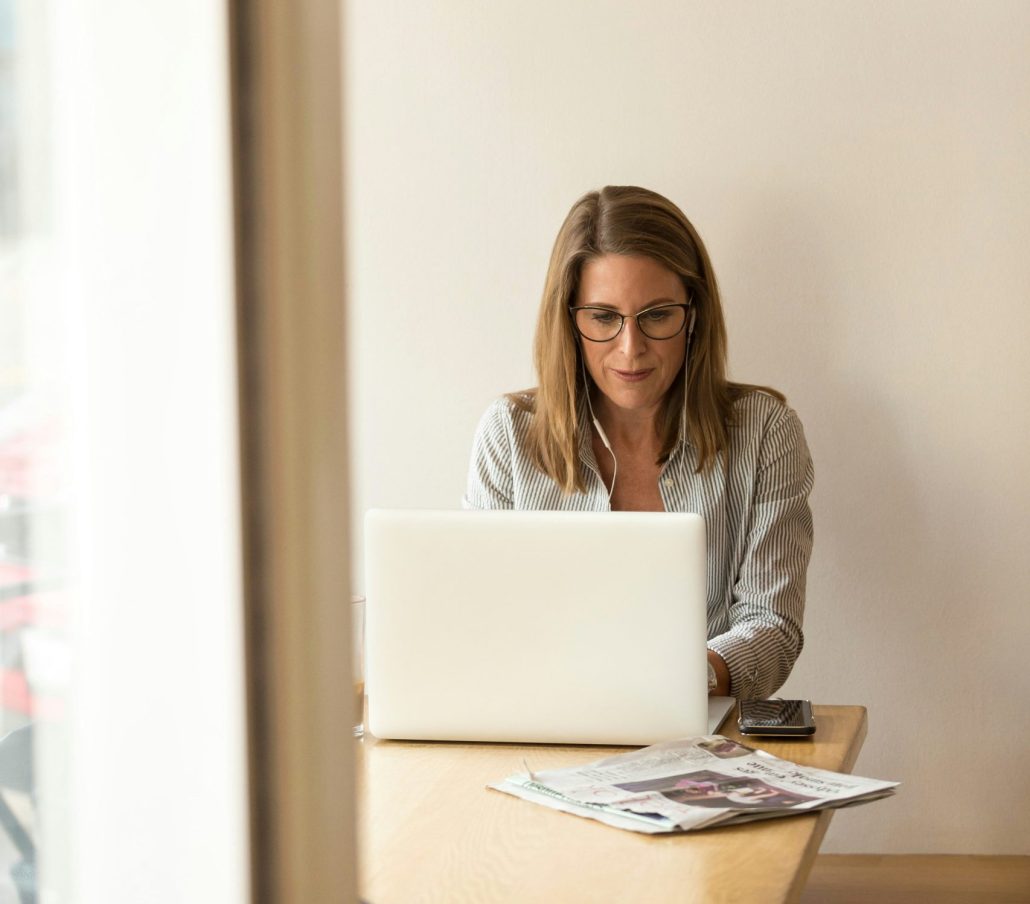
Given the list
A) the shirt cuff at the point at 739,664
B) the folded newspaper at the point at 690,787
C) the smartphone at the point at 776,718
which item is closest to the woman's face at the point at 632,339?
the shirt cuff at the point at 739,664

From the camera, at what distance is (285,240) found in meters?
0.37

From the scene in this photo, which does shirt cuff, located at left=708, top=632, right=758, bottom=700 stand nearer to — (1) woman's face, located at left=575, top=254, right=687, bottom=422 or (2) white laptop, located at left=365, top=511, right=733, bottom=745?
(2) white laptop, located at left=365, top=511, right=733, bottom=745

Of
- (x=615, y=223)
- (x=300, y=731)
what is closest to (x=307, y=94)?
(x=300, y=731)

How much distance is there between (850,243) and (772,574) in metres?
0.73

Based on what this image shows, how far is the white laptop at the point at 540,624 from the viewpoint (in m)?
1.33

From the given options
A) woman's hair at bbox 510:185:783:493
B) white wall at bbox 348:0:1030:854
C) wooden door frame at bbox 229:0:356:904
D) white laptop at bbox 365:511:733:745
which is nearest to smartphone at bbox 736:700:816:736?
white laptop at bbox 365:511:733:745

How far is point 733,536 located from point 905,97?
0.89m

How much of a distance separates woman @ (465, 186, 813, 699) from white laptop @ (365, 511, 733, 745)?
2.09 ft

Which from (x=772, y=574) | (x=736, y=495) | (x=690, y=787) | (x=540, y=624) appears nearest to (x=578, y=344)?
(x=736, y=495)

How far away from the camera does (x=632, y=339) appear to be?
80.1 inches

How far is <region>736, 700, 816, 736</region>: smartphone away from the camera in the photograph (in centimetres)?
141

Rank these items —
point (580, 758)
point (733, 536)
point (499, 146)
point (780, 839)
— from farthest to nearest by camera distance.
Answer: point (499, 146), point (733, 536), point (580, 758), point (780, 839)

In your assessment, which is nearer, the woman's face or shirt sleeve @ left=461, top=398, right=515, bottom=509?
the woman's face

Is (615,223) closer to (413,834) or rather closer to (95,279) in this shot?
(413,834)
